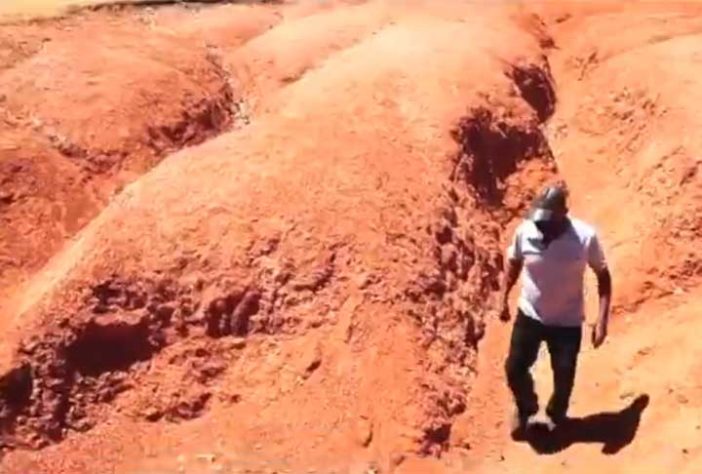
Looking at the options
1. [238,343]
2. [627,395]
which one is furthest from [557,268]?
[238,343]

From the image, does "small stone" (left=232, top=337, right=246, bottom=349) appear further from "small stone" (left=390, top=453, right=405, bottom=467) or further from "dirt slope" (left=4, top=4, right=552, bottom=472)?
"small stone" (left=390, top=453, right=405, bottom=467)

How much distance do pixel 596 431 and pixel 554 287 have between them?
1.17 metres

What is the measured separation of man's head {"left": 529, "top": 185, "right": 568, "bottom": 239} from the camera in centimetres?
661

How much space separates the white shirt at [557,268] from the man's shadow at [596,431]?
86 cm

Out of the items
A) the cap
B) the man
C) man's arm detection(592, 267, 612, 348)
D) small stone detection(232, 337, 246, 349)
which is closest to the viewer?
the cap

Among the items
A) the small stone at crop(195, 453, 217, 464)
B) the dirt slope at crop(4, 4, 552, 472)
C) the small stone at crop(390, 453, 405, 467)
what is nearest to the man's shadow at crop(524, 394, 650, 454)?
the dirt slope at crop(4, 4, 552, 472)

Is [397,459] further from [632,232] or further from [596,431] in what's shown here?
[632,232]

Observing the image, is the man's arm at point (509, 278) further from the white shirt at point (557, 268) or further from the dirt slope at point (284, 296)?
the dirt slope at point (284, 296)

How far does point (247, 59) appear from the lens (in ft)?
42.0

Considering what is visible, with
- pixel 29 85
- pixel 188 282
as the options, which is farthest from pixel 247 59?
pixel 188 282

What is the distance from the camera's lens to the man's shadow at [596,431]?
23.8 ft

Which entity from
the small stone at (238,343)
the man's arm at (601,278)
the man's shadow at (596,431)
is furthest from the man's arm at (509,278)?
the small stone at (238,343)

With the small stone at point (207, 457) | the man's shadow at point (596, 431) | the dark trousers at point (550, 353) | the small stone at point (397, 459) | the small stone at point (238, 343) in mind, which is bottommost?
the small stone at point (207, 457)

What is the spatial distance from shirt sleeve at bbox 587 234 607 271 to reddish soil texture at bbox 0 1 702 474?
1165mm
